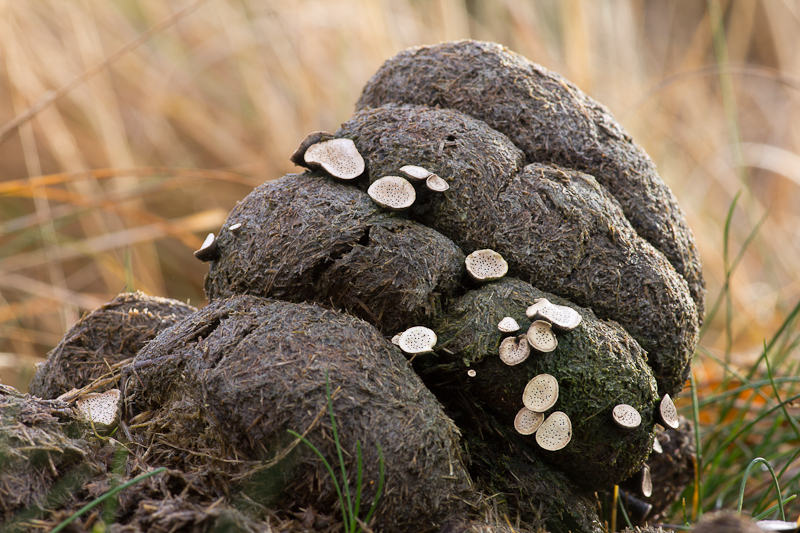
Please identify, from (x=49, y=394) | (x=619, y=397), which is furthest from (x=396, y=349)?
(x=49, y=394)

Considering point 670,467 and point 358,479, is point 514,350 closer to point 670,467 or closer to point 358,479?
point 358,479

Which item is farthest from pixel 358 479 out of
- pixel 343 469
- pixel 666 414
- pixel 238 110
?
pixel 238 110

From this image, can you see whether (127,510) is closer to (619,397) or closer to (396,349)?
(396,349)

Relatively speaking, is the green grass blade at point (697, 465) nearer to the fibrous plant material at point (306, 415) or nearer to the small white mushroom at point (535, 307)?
the small white mushroom at point (535, 307)

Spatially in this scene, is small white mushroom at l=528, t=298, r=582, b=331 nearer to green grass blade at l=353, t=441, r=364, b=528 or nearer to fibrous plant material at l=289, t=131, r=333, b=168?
green grass blade at l=353, t=441, r=364, b=528

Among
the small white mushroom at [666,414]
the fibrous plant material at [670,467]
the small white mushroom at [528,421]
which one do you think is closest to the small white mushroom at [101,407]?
the small white mushroom at [528,421]

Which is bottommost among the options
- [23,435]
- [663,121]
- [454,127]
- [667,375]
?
[663,121]

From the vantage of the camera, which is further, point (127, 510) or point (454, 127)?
point (454, 127)

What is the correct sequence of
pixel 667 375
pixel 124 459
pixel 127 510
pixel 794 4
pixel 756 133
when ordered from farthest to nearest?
pixel 756 133, pixel 794 4, pixel 667 375, pixel 124 459, pixel 127 510
